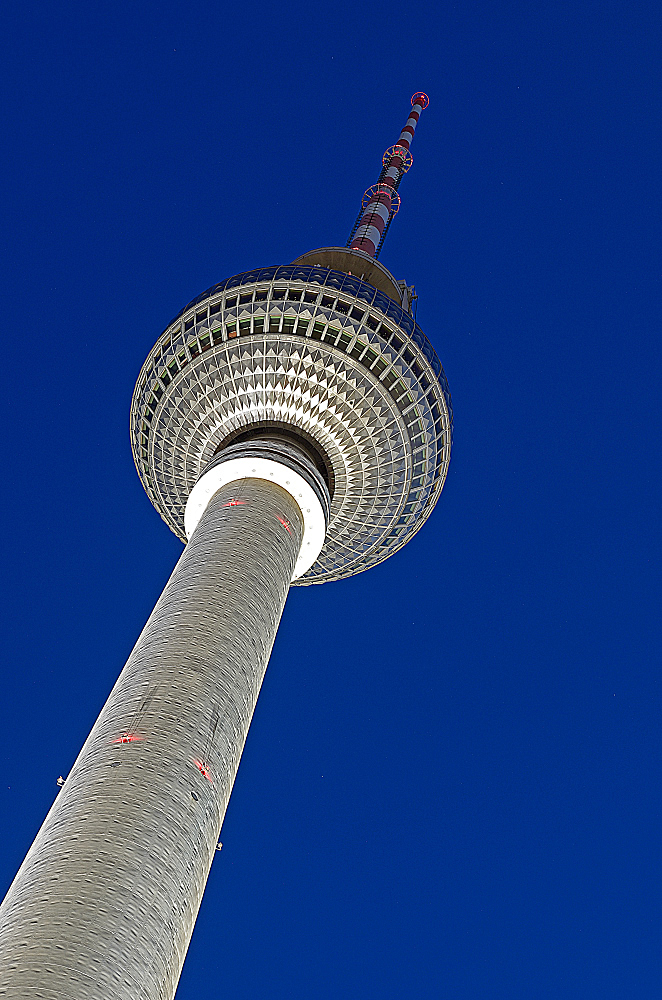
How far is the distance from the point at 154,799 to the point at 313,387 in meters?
13.7

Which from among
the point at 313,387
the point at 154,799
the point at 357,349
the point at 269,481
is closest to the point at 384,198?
the point at 357,349

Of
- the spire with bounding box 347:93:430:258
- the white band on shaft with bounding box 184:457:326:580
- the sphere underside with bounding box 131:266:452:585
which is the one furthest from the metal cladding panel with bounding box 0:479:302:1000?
the spire with bounding box 347:93:430:258

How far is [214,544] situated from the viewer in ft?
63.5

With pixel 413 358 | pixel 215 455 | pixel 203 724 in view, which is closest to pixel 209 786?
pixel 203 724

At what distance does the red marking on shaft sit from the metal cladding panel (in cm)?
3

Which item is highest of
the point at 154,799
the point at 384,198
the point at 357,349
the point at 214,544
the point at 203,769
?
the point at 384,198

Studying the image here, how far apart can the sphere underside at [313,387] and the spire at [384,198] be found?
13641 mm

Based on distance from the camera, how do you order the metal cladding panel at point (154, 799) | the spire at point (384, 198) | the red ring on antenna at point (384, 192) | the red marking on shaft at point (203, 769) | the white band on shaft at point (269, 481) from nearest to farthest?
1. the metal cladding panel at point (154, 799)
2. the red marking on shaft at point (203, 769)
3. the white band on shaft at point (269, 481)
4. the spire at point (384, 198)
5. the red ring on antenna at point (384, 192)

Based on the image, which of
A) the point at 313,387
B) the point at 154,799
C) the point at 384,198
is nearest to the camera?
the point at 154,799

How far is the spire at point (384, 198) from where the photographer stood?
40.1m

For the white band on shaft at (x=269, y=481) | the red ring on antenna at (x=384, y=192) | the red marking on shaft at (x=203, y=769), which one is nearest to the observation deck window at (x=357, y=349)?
the white band on shaft at (x=269, y=481)

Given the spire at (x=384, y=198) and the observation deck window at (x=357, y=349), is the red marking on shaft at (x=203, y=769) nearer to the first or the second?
the observation deck window at (x=357, y=349)

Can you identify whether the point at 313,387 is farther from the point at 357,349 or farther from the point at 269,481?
the point at 269,481

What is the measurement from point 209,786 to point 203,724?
1.11 metres
